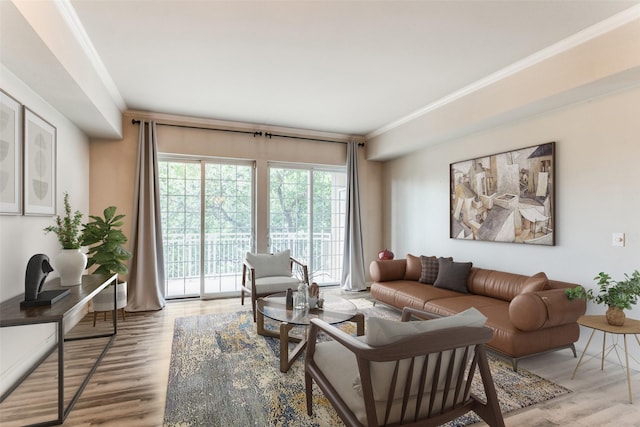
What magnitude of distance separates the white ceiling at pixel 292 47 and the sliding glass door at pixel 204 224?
→ 48.4 inches

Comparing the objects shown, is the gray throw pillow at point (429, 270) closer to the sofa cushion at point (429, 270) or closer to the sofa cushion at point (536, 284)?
the sofa cushion at point (429, 270)

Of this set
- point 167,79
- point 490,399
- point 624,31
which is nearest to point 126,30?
point 167,79

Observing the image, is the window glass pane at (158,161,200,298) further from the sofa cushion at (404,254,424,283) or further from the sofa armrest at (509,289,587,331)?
the sofa armrest at (509,289,587,331)

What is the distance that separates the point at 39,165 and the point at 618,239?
17.3ft

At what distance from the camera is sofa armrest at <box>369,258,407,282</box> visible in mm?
4457

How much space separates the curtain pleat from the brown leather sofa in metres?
1.51

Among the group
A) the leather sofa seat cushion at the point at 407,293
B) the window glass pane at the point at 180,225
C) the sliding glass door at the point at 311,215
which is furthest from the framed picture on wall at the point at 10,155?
the leather sofa seat cushion at the point at 407,293

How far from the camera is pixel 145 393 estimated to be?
2334mm

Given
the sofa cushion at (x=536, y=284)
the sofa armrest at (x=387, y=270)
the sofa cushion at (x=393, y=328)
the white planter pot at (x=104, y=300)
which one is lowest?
the white planter pot at (x=104, y=300)

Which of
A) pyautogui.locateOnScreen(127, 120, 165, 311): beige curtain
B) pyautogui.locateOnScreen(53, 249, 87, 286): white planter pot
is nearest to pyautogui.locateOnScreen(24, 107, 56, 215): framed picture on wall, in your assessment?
pyautogui.locateOnScreen(53, 249, 87, 286): white planter pot

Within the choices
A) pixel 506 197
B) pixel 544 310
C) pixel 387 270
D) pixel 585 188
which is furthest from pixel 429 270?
pixel 585 188

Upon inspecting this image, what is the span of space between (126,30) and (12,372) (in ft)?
9.28

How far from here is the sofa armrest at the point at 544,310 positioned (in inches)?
98.2

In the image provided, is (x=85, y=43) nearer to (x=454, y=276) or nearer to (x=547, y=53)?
(x=547, y=53)
